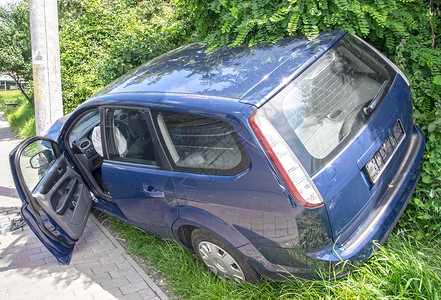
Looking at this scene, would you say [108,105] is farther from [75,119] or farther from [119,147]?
[75,119]

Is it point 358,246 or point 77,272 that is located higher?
point 358,246

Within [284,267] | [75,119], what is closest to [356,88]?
[284,267]

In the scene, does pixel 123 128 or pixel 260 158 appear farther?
pixel 123 128

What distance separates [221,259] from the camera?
9.84 ft

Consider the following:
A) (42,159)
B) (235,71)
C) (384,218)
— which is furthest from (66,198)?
(384,218)

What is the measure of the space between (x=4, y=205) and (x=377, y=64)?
5278 mm

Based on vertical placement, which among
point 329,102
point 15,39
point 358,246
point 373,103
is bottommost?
point 358,246

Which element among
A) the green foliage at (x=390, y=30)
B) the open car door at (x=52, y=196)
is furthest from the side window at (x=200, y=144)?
the open car door at (x=52, y=196)

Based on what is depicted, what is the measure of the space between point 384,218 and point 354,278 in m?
0.45

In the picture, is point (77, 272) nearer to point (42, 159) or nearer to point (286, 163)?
point (42, 159)

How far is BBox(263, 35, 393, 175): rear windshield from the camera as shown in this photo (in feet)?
8.11

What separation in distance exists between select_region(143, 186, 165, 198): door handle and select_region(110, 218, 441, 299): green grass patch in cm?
65

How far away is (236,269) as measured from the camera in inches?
116

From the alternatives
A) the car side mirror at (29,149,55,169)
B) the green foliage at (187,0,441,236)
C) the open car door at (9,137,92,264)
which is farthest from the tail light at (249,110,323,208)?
the car side mirror at (29,149,55,169)
